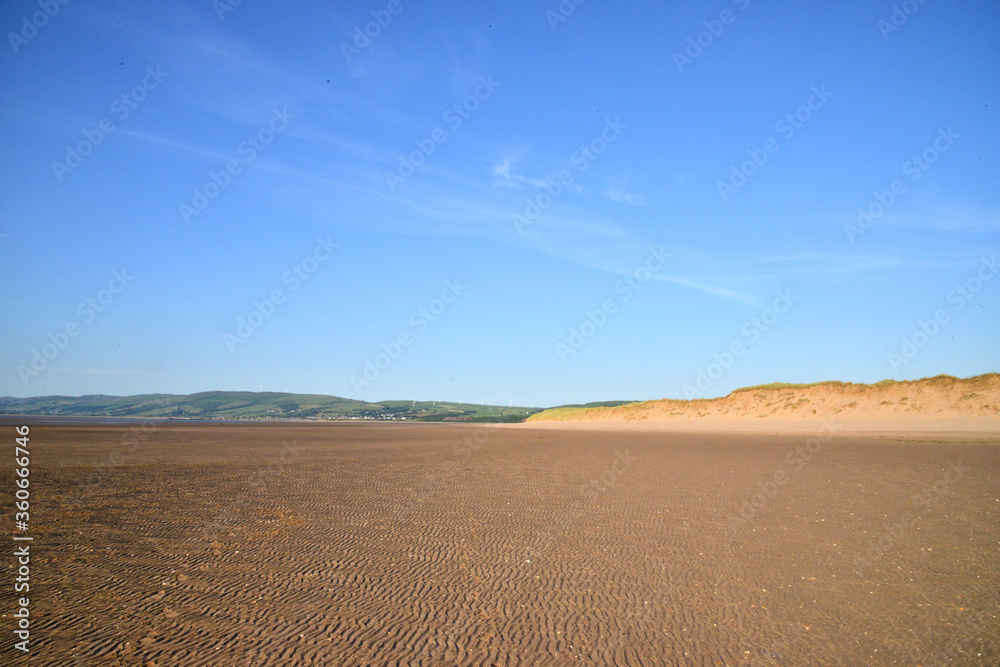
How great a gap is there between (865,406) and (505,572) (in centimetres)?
4668

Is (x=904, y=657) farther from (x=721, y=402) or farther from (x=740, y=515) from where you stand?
(x=721, y=402)

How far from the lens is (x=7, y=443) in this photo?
80.4 ft

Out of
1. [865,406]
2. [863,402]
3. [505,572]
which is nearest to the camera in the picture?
[505,572]

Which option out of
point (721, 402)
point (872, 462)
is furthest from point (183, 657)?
point (721, 402)

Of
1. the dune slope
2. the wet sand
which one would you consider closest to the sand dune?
the dune slope

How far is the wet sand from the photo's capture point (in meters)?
4.83

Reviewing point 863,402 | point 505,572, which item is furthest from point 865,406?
point 505,572

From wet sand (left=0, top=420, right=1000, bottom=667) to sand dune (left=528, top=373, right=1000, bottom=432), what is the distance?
26.6 m

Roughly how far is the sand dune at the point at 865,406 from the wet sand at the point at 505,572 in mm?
26602

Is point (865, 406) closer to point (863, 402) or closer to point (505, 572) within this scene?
point (863, 402)

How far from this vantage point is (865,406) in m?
43.0

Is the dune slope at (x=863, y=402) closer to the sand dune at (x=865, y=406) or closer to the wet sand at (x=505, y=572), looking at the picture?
the sand dune at (x=865, y=406)

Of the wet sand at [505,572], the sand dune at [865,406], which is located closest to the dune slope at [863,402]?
the sand dune at [865,406]

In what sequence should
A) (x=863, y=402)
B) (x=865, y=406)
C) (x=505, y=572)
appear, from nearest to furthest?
(x=505, y=572) < (x=865, y=406) < (x=863, y=402)
